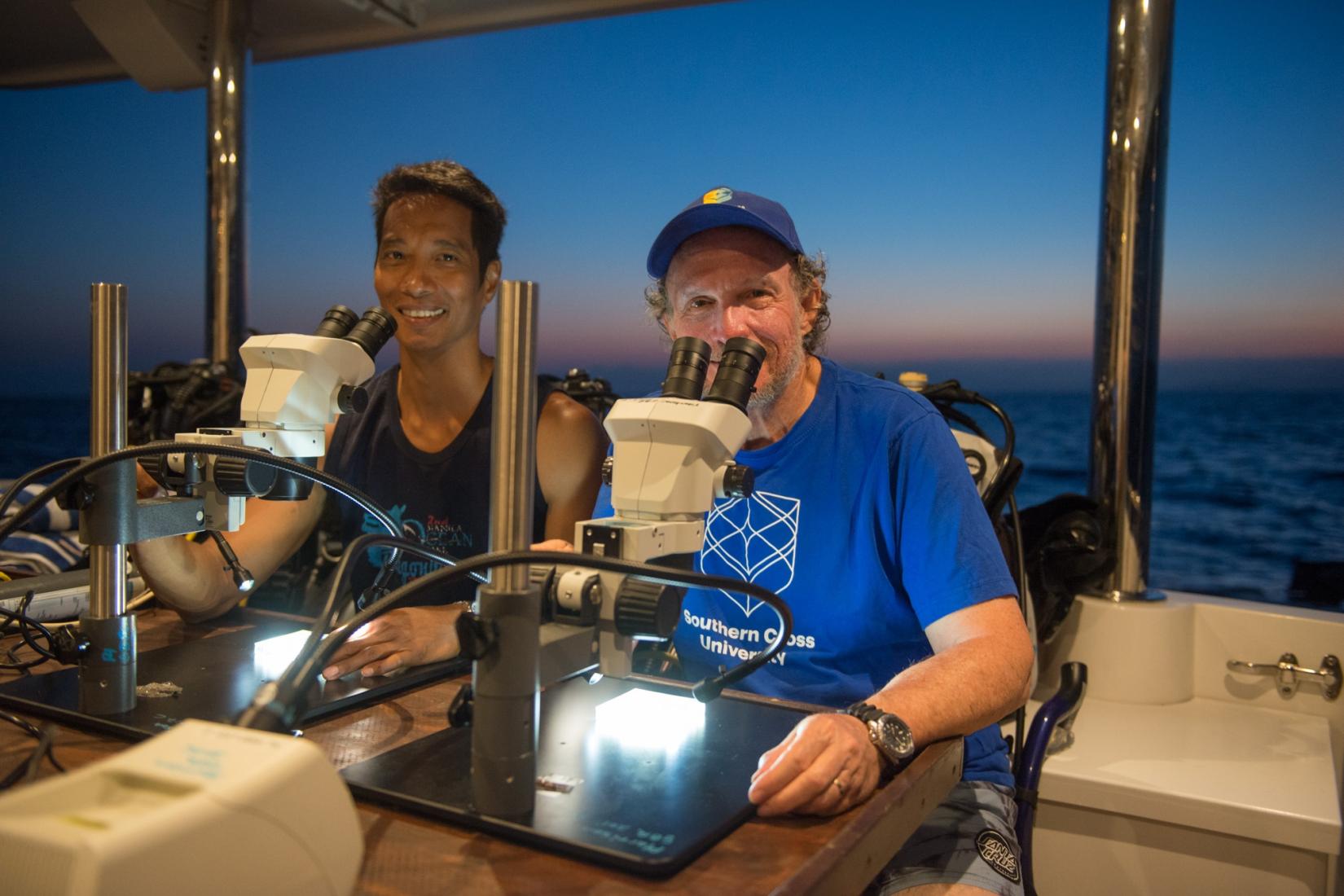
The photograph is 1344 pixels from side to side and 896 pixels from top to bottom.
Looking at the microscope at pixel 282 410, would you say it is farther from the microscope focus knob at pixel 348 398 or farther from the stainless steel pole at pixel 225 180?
the stainless steel pole at pixel 225 180

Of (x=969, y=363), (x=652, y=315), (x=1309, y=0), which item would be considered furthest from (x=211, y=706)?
(x=1309, y=0)

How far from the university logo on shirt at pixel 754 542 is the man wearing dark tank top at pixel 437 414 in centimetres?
44

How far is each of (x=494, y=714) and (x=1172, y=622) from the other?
227 cm

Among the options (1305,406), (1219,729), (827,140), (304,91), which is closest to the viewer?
(1219,729)

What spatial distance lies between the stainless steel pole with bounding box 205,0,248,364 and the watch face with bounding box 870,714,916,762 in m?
3.55

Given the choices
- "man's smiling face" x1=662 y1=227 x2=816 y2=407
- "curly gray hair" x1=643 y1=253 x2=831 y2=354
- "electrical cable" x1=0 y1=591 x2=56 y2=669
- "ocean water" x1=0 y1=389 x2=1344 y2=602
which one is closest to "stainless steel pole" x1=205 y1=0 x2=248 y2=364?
"curly gray hair" x1=643 y1=253 x2=831 y2=354

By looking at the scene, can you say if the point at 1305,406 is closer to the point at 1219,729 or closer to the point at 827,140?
the point at 827,140

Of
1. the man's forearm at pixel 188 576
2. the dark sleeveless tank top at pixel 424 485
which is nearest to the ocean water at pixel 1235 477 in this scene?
the dark sleeveless tank top at pixel 424 485

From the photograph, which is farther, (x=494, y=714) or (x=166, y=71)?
(x=166, y=71)

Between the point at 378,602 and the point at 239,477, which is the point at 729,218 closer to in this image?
the point at 239,477

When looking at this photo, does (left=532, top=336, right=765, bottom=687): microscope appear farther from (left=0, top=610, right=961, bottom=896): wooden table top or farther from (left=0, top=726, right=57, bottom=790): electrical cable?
(left=0, top=726, right=57, bottom=790): electrical cable

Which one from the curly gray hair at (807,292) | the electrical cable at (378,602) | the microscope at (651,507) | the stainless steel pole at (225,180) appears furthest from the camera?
the stainless steel pole at (225,180)

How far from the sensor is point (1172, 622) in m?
2.42

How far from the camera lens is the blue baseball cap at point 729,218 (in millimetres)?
1565
